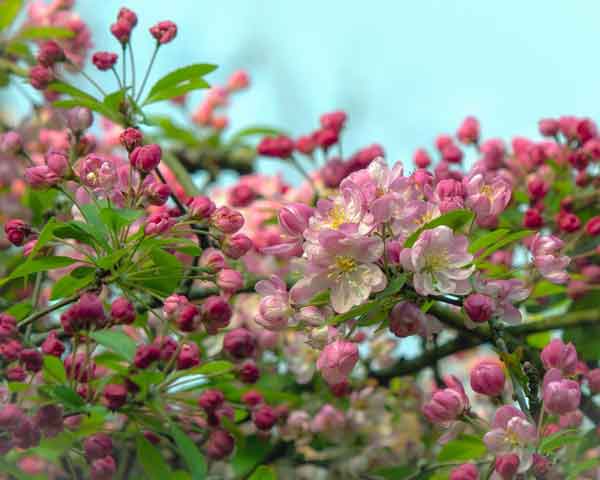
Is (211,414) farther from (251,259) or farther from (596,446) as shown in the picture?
(251,259)

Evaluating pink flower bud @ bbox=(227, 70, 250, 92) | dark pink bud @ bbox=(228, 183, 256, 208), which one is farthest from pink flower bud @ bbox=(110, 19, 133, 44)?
pink flower bud @ bbox=(227, 70, 250, 92)

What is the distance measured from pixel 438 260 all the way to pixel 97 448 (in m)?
0.70

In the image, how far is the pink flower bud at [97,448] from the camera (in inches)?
65.1

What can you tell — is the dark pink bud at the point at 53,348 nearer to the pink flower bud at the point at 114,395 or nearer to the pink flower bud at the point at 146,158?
the pink flower bud at the point at 114,395

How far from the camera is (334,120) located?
2.52 meters

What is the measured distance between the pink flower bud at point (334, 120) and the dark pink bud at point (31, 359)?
46.3 inches

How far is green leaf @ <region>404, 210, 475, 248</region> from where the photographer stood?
1372mm

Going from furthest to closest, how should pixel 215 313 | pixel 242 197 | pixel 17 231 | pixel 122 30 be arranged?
1. pixel 242 197
2. pixel 122 30
3. pixel 17 231
4. pixel 215 313

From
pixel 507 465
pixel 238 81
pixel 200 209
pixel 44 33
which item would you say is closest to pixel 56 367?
pixel 200 209

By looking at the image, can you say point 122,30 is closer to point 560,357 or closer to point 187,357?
point 187,357

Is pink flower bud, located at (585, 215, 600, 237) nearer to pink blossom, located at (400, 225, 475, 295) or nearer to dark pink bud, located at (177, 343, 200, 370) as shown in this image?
pink blossom, located at (400, 225, 475, 295)

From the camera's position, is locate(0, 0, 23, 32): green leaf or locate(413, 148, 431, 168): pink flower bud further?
locate(0, 0, 23, 32): green leaf

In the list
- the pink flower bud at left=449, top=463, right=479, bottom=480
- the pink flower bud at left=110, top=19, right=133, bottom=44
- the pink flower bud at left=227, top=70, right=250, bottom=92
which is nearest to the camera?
the pink flower bud at left=449, top=463, right=479, bottom=480

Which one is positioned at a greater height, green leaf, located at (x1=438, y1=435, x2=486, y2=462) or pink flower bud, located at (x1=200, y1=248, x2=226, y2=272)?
pink flower bud, located at (x1=200, y1=248, x2=226, y2=272)
